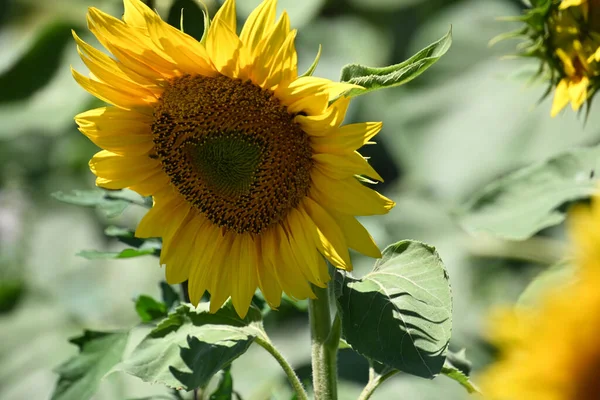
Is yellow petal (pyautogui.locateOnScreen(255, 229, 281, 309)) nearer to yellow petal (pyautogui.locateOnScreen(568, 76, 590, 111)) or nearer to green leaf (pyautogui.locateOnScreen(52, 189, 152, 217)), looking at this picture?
green leaf (pyautogui.locateOnScreen(52, 189, 152, 217))

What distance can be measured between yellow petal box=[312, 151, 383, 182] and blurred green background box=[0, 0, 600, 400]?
1.19m

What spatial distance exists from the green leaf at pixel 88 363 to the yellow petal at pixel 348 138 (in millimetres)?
393

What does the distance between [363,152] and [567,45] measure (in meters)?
1.45

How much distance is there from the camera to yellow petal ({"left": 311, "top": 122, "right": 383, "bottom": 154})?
0.94 m

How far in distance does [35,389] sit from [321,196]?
169cm

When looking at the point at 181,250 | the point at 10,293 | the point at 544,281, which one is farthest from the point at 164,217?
the point at 10,293

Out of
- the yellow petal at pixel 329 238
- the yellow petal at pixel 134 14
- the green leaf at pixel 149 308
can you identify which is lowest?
the green leaf at pixel 149 308

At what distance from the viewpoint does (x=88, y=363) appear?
3.88 ft

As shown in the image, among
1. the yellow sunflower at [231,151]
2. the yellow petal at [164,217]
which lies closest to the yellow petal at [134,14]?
the yellow sunflower at [231,151]

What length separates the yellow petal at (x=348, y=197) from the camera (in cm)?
96

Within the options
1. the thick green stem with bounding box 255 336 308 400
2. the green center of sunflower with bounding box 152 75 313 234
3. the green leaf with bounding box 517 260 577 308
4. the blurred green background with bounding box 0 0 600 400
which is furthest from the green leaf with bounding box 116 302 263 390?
the blurred green background with bounding box 0 0 600 400

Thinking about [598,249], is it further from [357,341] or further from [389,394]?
[389,394]

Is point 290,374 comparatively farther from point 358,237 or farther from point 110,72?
point 110,72

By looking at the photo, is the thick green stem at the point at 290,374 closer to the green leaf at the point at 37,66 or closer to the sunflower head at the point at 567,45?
the sunflower head at the point at 567,45
